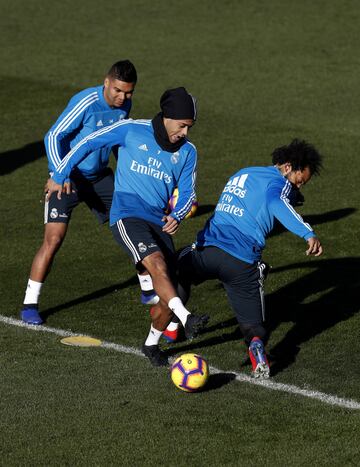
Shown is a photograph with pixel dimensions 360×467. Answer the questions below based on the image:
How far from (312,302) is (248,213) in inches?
104

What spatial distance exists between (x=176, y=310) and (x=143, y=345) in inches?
34.3

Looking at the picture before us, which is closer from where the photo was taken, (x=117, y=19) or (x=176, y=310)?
(x=176, y=310)

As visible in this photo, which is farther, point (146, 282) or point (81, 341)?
point (146, 282)

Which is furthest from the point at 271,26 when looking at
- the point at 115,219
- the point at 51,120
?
the point at 115,219

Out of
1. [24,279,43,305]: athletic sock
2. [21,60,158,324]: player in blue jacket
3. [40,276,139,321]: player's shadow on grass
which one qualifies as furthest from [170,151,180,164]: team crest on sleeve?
[40,276,139,321]: player's shadow on grass

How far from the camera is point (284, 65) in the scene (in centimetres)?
2630

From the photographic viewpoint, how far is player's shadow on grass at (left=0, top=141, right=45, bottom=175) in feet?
62.1

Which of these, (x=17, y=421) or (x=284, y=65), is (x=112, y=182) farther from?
(x=284, y=65)

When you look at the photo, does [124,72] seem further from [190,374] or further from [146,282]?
[190,374]

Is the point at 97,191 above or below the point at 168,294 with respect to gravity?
below

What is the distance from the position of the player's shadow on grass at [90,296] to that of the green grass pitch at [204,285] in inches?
0.9

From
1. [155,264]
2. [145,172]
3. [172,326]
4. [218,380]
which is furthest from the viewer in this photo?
[172,326]

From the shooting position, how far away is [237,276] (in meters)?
9.42

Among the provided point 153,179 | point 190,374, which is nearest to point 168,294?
point 190,374
